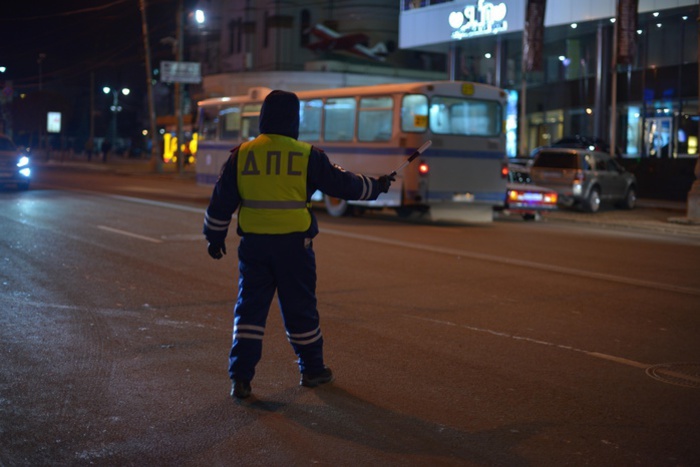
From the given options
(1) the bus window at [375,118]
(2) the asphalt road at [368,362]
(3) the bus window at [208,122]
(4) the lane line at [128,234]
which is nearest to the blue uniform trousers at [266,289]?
(2) the asphalt road at [368,362]

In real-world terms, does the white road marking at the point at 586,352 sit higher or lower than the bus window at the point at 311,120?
lower

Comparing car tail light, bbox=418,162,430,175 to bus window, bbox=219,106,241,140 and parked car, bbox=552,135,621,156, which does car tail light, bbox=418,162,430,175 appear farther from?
parked car, bbox=552,135,621,156


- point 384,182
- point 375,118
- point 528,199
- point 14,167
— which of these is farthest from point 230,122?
point 384,182

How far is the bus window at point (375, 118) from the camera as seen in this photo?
810 inches

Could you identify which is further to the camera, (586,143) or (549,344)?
(586,143)

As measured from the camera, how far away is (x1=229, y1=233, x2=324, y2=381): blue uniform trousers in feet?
19.4

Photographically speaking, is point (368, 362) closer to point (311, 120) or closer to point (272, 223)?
point (272, 223)

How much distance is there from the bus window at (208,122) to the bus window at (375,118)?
21.5ft

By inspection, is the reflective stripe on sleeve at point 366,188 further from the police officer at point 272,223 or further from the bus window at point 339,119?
the bus window at point 339,119

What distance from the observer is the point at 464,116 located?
67.3 ft

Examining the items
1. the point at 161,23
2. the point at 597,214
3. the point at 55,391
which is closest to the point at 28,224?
the point at 55,391

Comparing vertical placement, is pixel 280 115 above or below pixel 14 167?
above

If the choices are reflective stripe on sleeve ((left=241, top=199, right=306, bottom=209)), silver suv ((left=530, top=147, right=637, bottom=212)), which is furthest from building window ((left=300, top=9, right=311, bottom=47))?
reflective stripe on sleeve ((left=241, top=199, right=306, bottom=209))

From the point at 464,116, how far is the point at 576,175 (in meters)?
5.67
